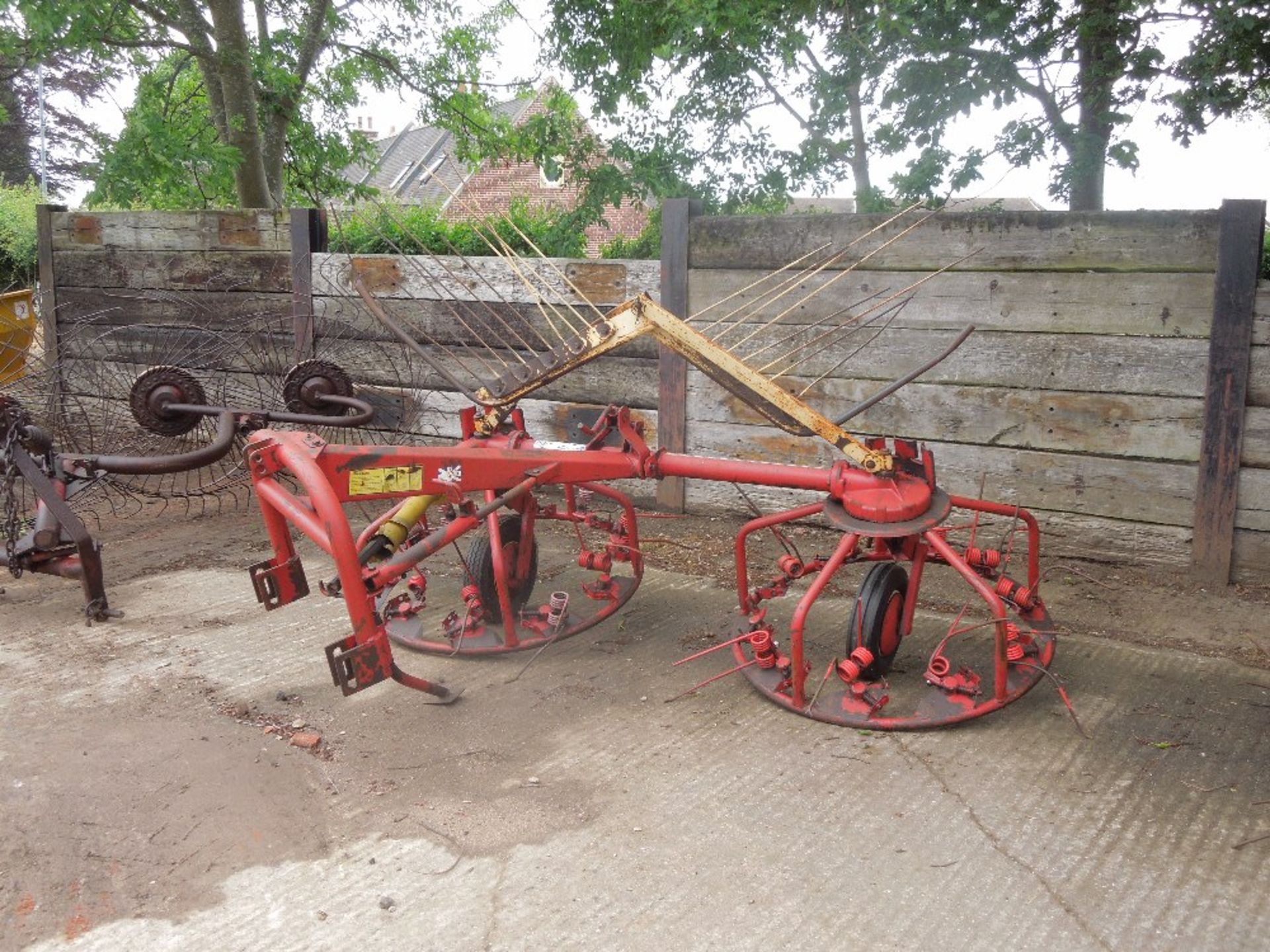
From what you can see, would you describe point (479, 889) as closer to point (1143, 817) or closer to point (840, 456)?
point (1143, 817)

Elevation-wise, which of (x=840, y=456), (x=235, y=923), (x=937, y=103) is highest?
(x=937, y=103)

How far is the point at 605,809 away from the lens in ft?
9.70

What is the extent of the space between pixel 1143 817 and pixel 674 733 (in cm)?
132

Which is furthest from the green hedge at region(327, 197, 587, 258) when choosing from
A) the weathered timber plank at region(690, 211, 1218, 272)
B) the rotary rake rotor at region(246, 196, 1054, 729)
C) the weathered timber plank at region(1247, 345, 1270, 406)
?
the weathered timber plank at region(1247, 345, 1270, 406)

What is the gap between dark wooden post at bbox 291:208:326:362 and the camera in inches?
261

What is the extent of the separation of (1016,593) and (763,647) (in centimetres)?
92

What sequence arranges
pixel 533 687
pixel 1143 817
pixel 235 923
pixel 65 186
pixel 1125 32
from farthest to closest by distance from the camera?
1. pixel 65 186
2. pixel 1125 32
3. pixel 533 687
4. pixel 1143 817
5. pixel 235 923

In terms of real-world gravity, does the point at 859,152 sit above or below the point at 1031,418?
above

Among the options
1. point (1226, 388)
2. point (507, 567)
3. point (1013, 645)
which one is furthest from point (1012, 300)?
point (507, 567)

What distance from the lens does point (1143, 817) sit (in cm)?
285

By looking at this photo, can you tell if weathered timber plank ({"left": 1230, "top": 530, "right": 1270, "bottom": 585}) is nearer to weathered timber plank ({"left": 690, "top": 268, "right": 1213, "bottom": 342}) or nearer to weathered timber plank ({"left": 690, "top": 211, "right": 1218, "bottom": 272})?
weathered timber plank ({"left": 690, "top": 268, "right": 1213, "bottom": 342})

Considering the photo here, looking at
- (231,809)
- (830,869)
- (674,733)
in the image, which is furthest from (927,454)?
(231,809)

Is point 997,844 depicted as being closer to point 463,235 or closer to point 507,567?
point 507,567

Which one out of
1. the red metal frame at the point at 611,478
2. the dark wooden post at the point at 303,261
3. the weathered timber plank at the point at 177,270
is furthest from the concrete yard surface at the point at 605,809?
the weathered timber plank at the point at 177,270
